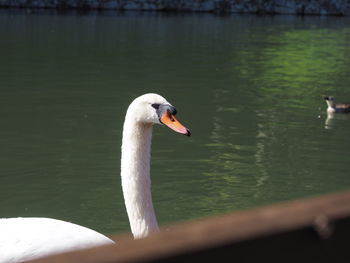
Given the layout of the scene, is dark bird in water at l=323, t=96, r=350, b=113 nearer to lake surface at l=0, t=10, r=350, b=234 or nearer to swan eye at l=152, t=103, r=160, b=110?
lake surface at l=0, t=10, r=350, b=234

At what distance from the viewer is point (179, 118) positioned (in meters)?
12.7

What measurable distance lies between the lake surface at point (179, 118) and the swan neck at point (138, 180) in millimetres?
2399

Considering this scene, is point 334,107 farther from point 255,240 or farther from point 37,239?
point 255,240

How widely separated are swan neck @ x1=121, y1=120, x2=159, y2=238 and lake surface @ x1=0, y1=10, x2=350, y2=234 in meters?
A: 2.40

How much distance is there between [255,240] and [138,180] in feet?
13.2

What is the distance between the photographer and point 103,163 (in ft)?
31.9

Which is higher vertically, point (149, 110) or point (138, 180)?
point (149, 110)

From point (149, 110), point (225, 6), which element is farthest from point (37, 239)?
point (225, 6)

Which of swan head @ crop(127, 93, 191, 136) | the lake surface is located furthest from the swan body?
the lake surface

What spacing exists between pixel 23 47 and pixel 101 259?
22.9 m

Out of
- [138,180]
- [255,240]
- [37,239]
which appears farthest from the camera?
[138,180]

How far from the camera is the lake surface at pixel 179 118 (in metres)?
8.37

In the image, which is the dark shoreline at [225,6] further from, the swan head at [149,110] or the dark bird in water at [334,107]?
the swan head at [149,110]

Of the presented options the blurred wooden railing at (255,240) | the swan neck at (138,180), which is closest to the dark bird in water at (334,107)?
the swan neck at (138,180)
